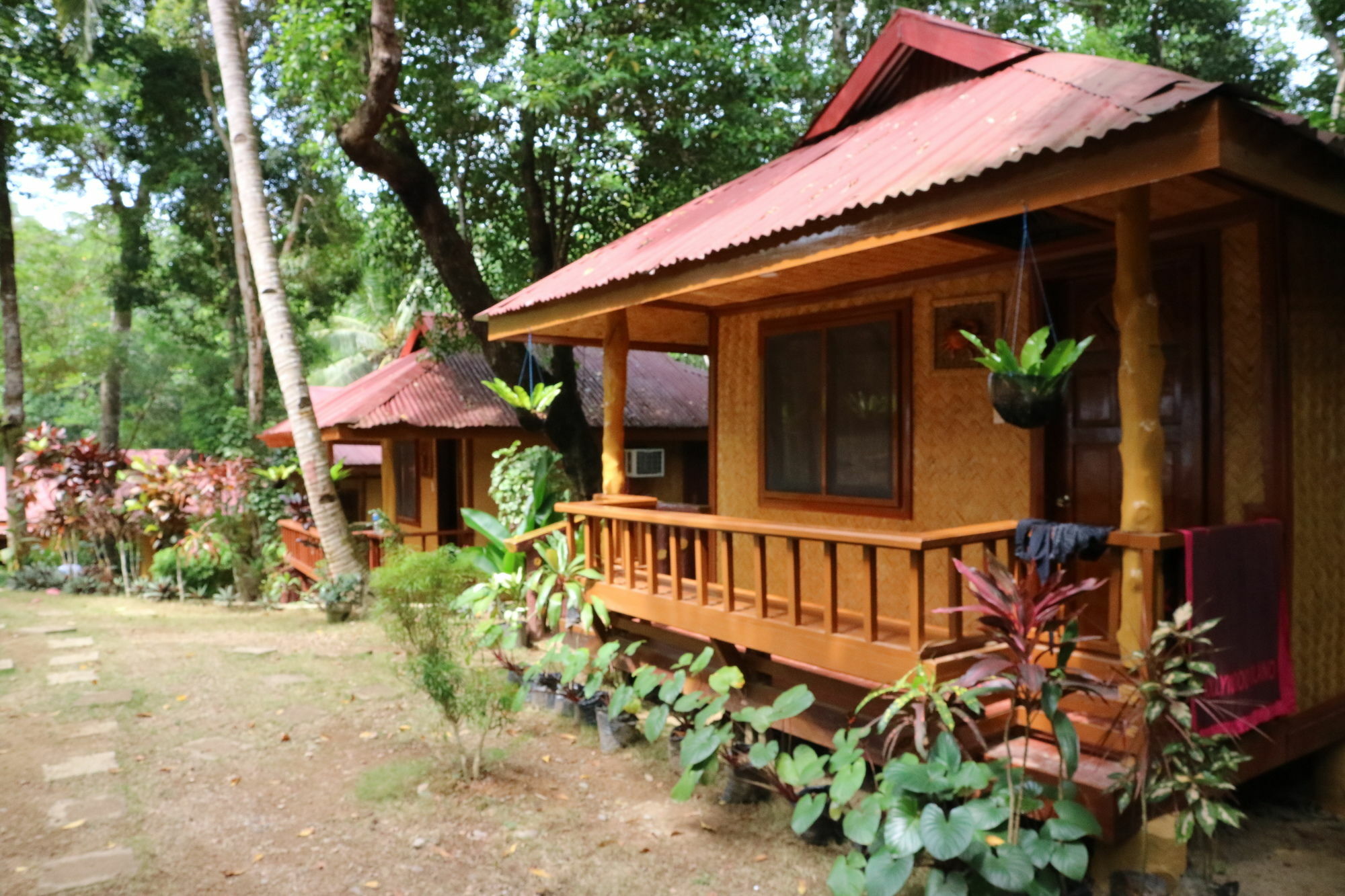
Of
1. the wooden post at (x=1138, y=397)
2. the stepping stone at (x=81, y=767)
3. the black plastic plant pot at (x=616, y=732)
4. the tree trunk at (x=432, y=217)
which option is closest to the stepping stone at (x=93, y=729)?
the stepping stone at (x=81, y=767)

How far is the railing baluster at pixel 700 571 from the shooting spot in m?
5.56

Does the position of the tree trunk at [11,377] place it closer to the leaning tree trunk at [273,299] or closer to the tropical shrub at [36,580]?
the tropical shrub at [36,580]

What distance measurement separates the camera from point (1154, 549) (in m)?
3.96

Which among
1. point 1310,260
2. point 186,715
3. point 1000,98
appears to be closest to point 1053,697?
point 1310,260

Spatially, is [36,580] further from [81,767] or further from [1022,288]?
[1022,288]

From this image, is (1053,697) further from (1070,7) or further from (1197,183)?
(1070,7)

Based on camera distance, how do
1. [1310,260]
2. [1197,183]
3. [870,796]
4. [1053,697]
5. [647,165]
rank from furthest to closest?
[647,165] < [1310,260] < [1197,183] < [870,796] < [1053,697]

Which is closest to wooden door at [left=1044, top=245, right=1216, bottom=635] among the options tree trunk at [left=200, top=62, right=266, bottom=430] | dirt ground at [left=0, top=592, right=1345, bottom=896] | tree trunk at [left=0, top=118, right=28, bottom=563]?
dirt ground at [left=0, top=592, right=1345, bottom=896]

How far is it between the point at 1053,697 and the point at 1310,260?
3.07 m

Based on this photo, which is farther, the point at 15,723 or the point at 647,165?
the point at 647,165

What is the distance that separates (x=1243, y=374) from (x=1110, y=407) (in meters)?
0.81

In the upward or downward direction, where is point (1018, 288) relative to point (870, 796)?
upward

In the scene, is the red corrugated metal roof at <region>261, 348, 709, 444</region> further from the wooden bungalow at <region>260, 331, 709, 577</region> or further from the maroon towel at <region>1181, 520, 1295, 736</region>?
the maroon towel at <region>1181, 520, 1295, 736</region>

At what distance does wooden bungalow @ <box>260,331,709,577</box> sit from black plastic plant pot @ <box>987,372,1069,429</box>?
31.9ft
